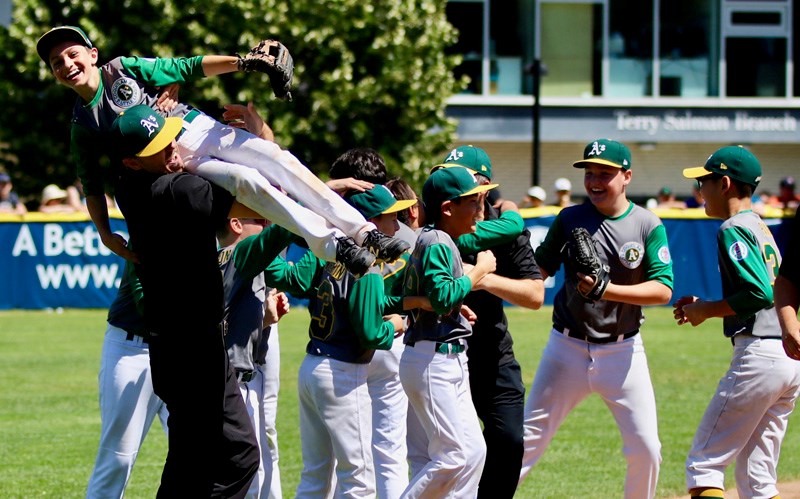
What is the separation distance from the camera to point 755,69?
33469 millimetres

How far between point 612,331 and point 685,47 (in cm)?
2809

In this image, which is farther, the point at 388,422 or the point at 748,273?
the point at 388,422

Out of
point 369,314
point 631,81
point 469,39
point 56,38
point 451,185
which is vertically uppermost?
point 469,39

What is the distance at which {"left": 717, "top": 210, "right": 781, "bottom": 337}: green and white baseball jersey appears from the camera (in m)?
6.37

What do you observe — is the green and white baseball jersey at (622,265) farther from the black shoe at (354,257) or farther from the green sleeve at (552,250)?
the black shoe at (354,257)

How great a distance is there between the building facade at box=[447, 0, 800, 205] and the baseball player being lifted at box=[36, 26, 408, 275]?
25506 millimetres

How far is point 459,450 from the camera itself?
6102mm

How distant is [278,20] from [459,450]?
1723 centimetres

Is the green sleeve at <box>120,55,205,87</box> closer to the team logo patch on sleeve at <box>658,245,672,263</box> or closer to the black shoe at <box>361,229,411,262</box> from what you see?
the black shoe at <box>361,229,411,262</box>

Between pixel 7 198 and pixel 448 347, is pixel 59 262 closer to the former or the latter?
pixel 7 198

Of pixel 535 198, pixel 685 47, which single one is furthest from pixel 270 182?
pixel 685 47

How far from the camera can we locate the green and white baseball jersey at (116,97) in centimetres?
639

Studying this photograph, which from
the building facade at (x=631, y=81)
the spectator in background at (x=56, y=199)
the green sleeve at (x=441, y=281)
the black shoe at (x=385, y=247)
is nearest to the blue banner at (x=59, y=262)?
the spectator in background at (x=56, y=199)

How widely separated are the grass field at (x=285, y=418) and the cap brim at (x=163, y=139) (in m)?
1.01
